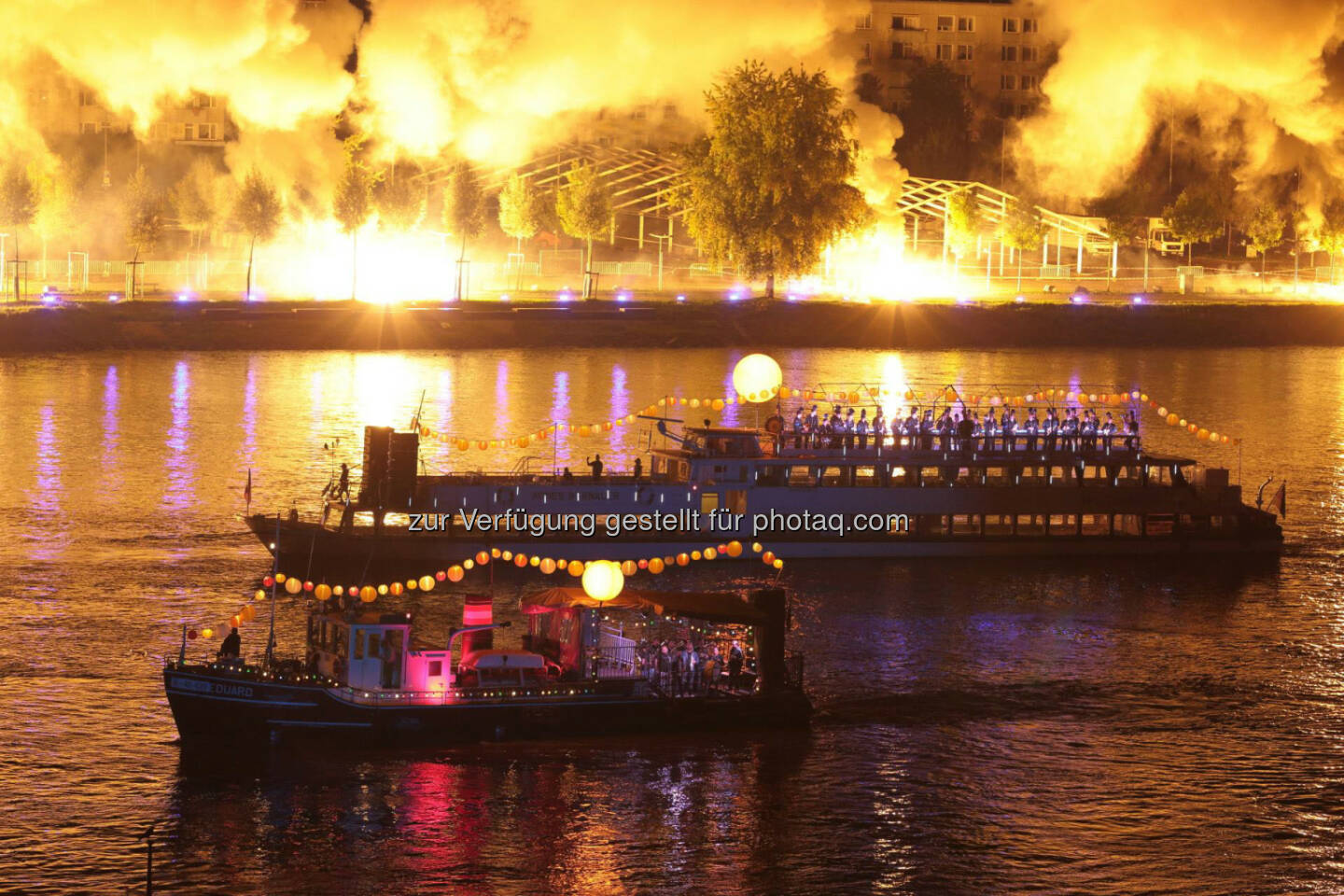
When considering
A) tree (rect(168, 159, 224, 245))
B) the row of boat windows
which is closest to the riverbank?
tree (rect(168, 159, 224, 245))

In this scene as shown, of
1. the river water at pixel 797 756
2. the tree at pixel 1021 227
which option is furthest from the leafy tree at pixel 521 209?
the river water at pixel 797 756

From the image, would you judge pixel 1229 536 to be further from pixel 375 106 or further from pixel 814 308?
pixel 375 106

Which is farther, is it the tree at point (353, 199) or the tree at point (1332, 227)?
the tree at point (1332, 227)

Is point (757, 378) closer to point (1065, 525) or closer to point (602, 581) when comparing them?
point (1065, 525)

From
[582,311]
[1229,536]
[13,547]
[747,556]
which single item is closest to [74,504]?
[13,547]

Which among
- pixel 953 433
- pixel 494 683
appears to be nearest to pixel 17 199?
pixel 953 433

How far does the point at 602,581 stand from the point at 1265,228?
402 ft

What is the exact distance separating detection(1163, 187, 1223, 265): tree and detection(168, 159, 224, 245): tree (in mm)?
71431

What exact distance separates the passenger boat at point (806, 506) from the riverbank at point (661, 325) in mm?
53034

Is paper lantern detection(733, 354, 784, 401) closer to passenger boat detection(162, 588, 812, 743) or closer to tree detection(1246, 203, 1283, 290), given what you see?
passenger boat detection(162, 588, 812, 743)

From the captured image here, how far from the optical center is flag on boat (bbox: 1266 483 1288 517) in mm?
69875

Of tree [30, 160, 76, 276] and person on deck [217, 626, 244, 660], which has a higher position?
tree [30, 160, 76, 276]

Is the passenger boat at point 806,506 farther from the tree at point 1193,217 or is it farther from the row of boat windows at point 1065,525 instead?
the tree at point 1193,217

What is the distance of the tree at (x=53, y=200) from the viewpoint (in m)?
126
